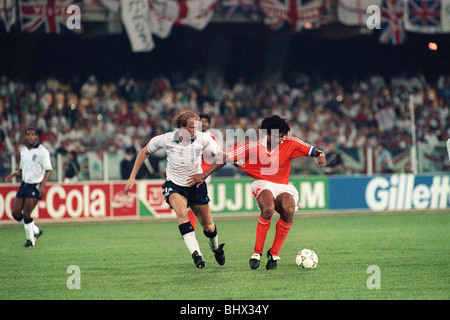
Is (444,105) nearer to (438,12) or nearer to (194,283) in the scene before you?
(438,12)

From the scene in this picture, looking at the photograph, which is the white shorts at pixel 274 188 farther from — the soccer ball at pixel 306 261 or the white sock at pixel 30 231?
the white sock at pixel 30 231

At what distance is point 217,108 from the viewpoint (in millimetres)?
26969

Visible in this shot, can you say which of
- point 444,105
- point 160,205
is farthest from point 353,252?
point 444,105

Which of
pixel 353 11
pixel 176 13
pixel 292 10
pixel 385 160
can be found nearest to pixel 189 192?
pixel 385 160

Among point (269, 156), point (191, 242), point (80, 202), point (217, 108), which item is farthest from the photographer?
point (217, 108)

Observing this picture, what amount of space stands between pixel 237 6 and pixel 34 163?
43.6 feet

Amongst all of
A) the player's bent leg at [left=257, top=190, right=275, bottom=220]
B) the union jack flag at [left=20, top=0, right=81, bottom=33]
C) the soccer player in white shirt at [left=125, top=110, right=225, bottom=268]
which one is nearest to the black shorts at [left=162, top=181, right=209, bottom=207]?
the soccer player in white shirt at [left=125, top=110, right=225, bottom=268]

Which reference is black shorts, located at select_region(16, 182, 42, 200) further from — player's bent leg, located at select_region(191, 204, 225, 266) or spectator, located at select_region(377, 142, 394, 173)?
spectator, located at select_region(377, 142, 394, 173)

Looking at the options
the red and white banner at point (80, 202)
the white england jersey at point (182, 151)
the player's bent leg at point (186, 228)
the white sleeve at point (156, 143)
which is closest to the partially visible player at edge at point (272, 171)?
the white england jersey at point (182, 151)

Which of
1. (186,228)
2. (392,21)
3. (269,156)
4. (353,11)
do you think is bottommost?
(186,228)

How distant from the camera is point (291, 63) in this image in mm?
32375

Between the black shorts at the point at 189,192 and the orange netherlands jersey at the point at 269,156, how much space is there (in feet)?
2.18

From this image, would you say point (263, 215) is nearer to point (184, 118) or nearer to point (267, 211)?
point (267, 211)
